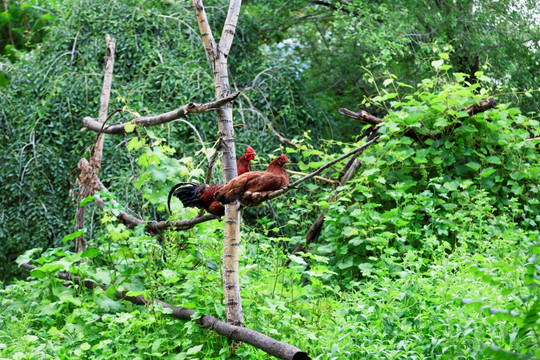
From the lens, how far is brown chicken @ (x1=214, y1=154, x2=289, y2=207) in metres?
2.37

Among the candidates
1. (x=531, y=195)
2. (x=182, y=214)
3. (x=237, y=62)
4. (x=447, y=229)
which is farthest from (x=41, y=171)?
(x=531, y=195)

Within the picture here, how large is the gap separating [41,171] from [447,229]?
3.88 metres

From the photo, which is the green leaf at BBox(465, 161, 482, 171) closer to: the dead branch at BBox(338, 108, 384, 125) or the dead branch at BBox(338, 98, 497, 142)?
the dead branch at BBox(338, 98, 497, 142)

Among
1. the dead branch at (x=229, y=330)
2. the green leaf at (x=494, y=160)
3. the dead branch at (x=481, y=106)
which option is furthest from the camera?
the green leaf at (x=494, y=160)

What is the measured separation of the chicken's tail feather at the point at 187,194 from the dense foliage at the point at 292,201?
0.14 meters

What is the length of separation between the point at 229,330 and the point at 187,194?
73cm

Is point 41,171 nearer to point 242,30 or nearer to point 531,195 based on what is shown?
point 242,30

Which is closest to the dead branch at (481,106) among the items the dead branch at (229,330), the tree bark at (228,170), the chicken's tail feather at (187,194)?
the tree bark at (228,170)

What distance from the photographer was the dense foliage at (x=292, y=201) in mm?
2705

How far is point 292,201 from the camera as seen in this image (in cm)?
532

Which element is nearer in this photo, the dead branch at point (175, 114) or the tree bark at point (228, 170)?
the dead branch at point (175, 114)

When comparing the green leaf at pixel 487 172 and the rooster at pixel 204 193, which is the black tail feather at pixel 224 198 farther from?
the green leaf at pixel 487 172

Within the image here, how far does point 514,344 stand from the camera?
2.24 m

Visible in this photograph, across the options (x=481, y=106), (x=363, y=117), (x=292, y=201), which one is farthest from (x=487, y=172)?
(x=292, y=201)
